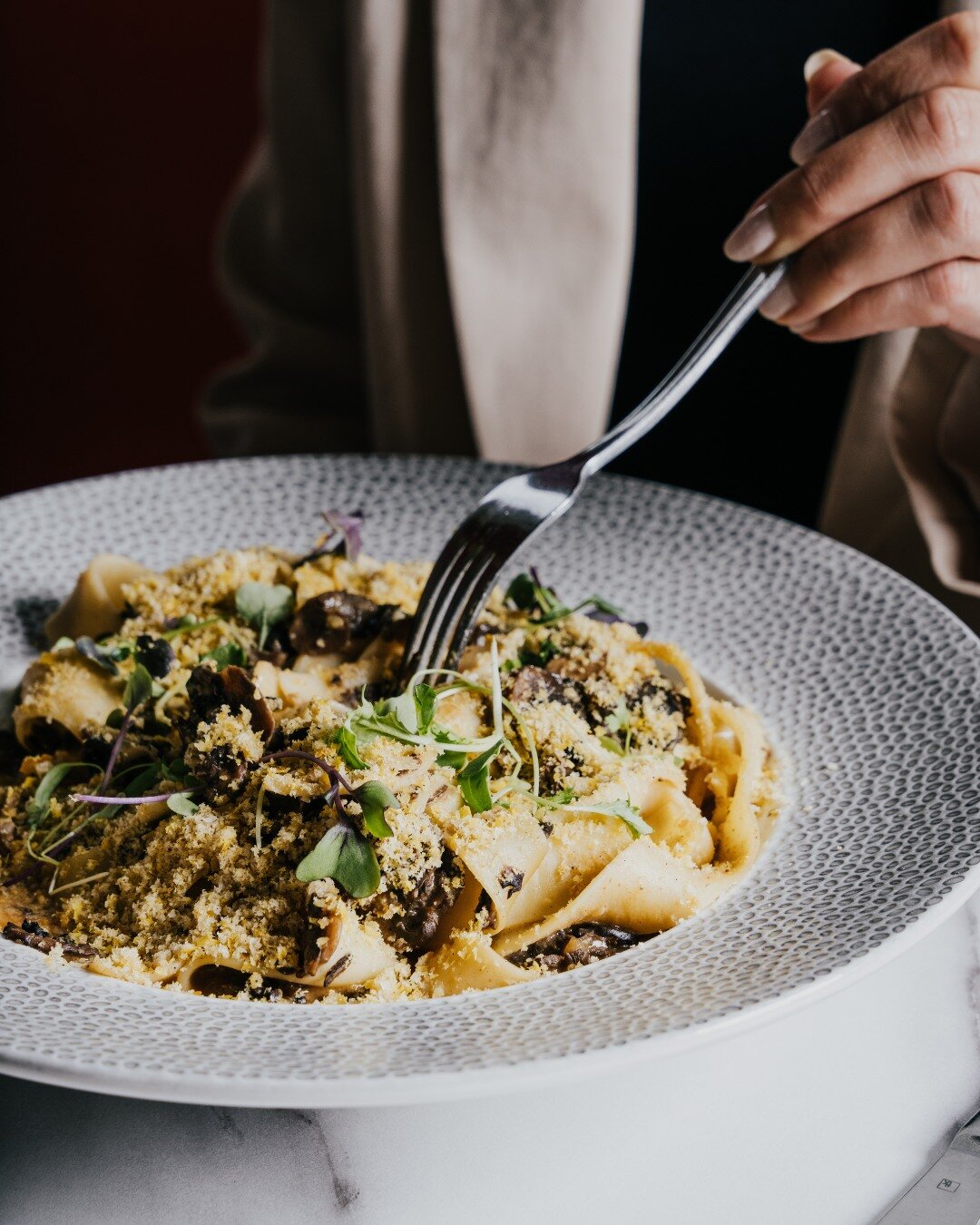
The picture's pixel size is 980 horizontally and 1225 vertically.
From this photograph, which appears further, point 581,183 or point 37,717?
point 581,183

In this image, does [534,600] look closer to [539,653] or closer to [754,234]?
[539,653]

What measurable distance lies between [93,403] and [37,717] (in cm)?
394

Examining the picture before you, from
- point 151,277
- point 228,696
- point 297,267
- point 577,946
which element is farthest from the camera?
point 151,277

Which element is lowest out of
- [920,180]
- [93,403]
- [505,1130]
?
[93,403]

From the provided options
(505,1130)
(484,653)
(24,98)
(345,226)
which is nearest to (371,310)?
(345,226)

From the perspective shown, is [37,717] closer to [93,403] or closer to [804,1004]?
[804,1004]

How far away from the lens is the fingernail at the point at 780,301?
1.59 m

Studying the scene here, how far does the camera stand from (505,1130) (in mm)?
1133

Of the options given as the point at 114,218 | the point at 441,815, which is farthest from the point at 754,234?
the point at 114,218

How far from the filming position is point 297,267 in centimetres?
307

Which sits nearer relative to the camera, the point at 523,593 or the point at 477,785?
the point at 477,785

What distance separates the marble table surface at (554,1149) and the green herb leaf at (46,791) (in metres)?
0.30

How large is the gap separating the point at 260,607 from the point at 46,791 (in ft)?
1.11

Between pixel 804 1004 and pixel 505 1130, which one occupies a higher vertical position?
pixel 804 1004
